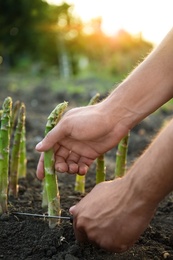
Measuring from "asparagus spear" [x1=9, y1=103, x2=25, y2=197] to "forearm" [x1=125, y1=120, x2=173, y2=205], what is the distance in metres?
1.41

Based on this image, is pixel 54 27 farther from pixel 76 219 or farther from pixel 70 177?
pixel 76 219

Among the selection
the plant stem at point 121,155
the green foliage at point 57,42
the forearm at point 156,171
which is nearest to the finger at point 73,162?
the plant stem at point 121,155

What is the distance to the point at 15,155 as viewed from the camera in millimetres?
3418

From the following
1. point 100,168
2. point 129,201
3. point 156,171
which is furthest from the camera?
point 100,168

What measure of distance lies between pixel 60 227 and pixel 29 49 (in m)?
27.1

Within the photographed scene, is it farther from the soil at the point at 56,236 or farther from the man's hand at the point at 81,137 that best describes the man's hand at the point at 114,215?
the man's hand at the point at 81,137

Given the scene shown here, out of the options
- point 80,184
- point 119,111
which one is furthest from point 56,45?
point 119,111

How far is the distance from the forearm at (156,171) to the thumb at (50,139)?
0.75 metres

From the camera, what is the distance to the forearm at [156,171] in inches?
80.7

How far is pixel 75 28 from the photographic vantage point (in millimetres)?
33875

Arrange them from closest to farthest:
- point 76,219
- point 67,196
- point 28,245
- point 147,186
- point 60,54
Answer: point 147,186 < point 76,219 < point 28,245 < point 67,196 < point 60,54

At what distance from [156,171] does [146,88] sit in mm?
912

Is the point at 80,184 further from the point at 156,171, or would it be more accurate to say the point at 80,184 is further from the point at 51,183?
the point at 156,171

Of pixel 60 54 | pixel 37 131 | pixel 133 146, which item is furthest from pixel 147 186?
pixel 60 54
